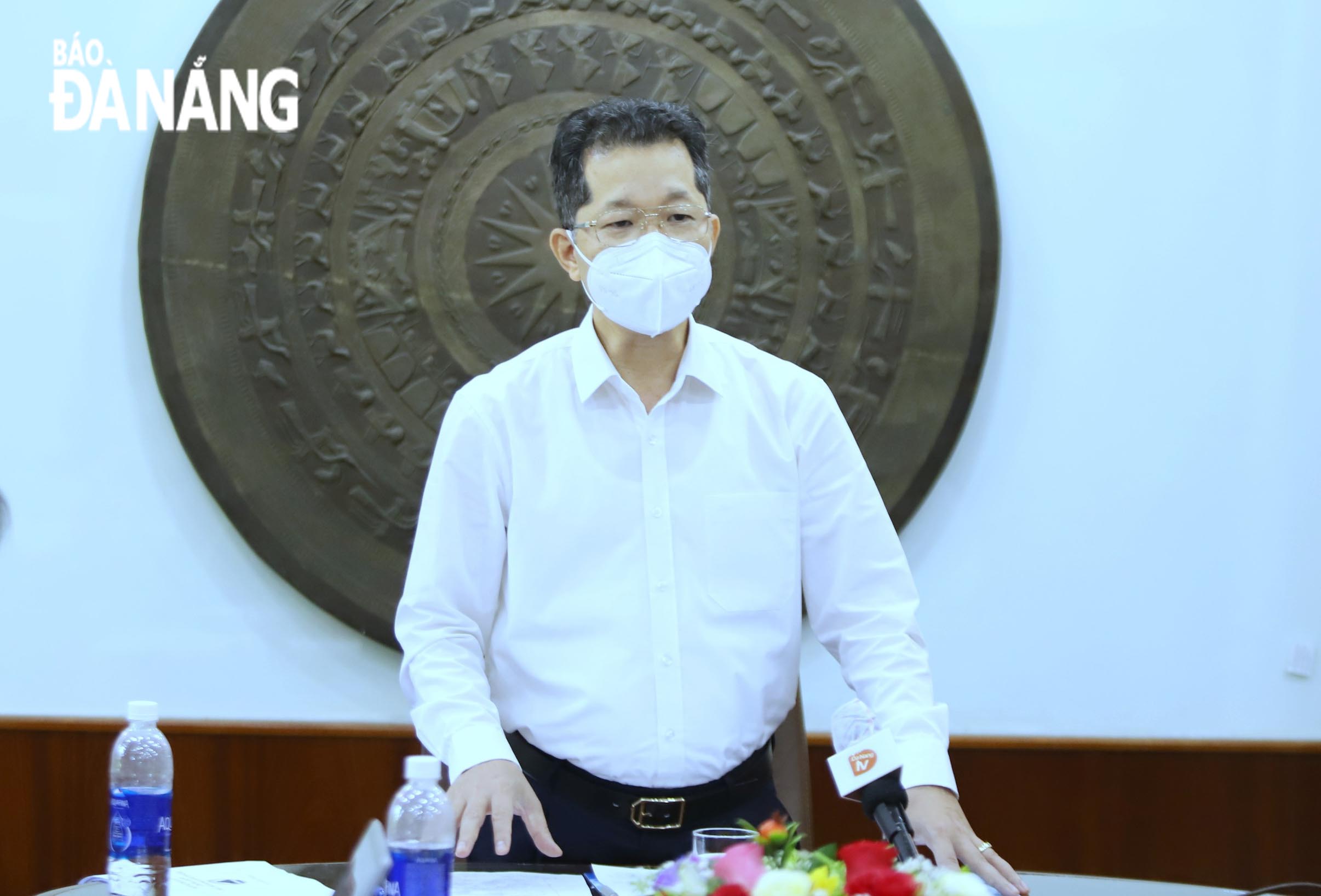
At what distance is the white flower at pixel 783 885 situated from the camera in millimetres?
849

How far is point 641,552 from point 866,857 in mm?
867

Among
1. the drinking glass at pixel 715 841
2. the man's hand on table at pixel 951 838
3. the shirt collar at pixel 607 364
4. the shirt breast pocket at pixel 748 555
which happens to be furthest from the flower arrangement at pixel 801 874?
the shirt collar at pixel 607 364

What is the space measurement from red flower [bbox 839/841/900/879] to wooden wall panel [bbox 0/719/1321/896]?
1721 mm

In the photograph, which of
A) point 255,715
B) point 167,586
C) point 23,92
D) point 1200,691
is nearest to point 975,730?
point 1200,691

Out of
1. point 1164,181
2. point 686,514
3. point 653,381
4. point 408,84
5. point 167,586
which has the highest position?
point 408,84

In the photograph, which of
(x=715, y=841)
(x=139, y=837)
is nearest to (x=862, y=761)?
(x=715, y=841)

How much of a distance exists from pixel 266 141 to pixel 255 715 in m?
1.24

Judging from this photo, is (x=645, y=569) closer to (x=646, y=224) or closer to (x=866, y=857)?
(x=646, y=224)

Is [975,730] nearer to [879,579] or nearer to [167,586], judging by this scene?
[879,579]

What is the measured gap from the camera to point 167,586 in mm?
2670

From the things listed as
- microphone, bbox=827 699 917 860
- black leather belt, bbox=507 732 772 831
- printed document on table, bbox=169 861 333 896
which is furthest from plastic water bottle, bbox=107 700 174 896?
microphone, bbox=827 699 917 860

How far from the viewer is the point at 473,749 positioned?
150cm

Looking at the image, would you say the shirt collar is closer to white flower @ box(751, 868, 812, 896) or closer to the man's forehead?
the man's forehead

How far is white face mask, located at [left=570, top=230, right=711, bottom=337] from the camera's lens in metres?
1.77
